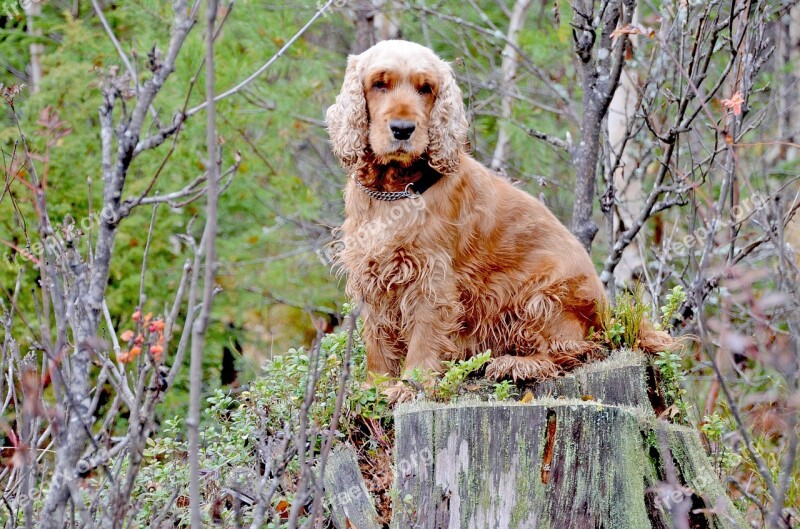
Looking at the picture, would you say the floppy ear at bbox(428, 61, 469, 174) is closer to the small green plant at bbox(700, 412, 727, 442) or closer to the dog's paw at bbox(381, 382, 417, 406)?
the dog's paw at bbox(381, 382, 417, 406)

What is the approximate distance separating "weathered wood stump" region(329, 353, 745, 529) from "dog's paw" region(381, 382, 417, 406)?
0.66 meters

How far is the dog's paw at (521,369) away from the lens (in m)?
4.20

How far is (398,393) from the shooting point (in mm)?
4125

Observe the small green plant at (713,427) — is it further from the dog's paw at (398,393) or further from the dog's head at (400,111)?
the dog's head at (400,111)

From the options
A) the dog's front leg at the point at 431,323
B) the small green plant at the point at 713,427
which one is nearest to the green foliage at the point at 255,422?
the dog's front leg at the point at 431,323

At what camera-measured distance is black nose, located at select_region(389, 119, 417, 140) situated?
12.8ft

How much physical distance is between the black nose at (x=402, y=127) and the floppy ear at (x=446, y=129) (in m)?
0.16

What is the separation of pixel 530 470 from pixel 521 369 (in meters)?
1.07

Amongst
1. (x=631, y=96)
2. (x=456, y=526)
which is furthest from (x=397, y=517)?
(x=631, y=96)

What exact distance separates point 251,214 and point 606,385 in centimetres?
718

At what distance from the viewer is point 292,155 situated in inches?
425

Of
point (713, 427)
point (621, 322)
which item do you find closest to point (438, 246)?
point (621, 322)

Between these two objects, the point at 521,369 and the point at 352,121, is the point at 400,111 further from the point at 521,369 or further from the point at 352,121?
the point at 521,369

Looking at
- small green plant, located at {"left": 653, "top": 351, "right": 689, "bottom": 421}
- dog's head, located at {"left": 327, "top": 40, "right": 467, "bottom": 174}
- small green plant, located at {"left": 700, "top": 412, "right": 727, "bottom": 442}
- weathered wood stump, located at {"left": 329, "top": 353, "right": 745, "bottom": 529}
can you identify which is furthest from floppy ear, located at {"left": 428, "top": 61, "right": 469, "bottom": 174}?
small green plant, located at {"left": 700, "top": 412, "right": 727, "bottom": 442}
